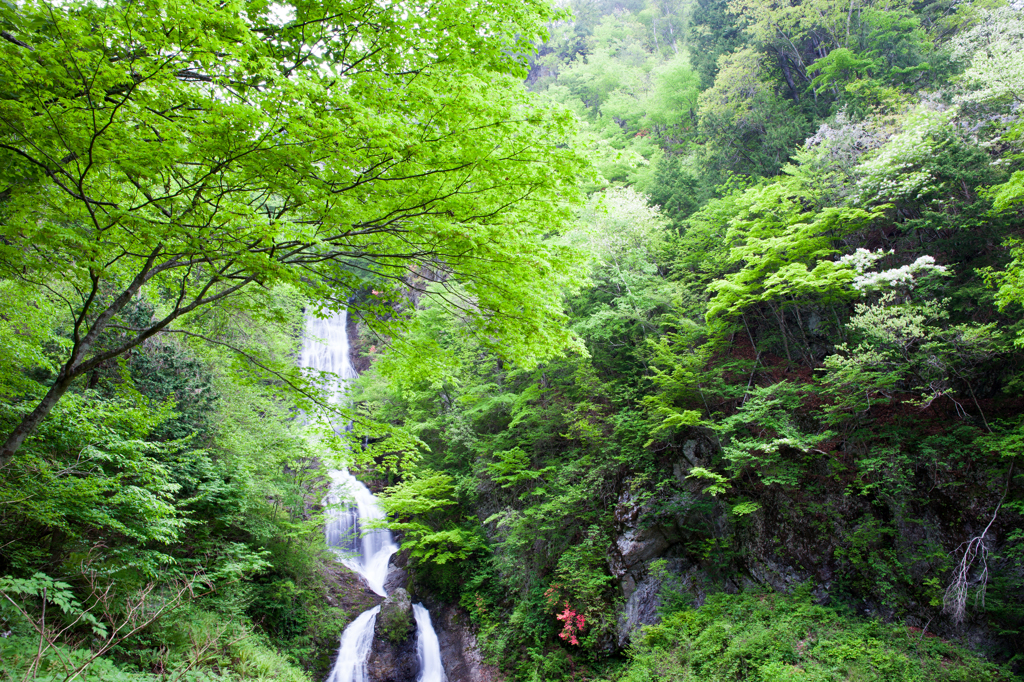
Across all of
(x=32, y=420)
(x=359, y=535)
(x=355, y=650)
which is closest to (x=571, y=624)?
(x=355, y=650)

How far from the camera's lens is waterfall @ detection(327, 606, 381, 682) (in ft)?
34.7

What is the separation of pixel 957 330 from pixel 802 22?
1183cm

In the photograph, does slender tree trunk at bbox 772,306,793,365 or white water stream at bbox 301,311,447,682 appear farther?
white water stream at bbox 301,311,447,682

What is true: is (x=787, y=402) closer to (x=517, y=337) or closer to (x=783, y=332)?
(x=783, y=332)

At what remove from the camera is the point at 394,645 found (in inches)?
449

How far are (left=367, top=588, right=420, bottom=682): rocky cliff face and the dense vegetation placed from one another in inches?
46.9

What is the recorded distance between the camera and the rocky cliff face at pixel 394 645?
10875 millimetres

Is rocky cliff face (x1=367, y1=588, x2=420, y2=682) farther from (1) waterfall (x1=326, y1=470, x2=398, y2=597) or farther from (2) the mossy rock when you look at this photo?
(1) waterfall (x1=326, y1=470, x2=398, y2=597)

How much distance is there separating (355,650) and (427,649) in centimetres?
179

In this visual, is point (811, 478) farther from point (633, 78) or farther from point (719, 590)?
point (633, 78)

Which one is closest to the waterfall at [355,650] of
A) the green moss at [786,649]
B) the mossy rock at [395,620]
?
the mossy rock at [395,620]

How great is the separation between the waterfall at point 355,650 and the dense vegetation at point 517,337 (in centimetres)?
55

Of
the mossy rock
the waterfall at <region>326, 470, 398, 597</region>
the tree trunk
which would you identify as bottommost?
the mossy rock

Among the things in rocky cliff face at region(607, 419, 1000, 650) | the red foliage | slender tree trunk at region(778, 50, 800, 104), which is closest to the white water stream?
the red foliage
